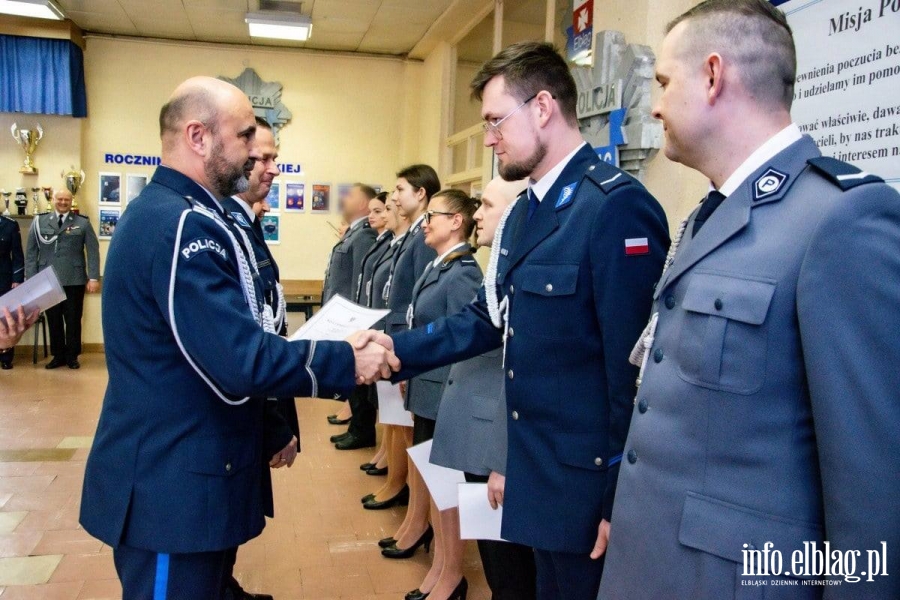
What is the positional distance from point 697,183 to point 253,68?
715 cm

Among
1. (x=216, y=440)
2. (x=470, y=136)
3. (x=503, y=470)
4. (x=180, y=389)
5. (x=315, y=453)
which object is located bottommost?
(x=315, y=453)

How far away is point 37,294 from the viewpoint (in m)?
2.29

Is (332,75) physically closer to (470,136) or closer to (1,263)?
(470,136)

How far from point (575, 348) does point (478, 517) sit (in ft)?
1.97

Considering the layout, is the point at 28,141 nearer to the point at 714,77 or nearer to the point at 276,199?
the point at 276,199

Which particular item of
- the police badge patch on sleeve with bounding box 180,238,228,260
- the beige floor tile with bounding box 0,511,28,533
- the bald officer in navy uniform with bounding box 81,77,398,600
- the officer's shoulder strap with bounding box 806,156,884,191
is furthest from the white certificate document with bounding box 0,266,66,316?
the officer's shoulder strap with bounding box 806,156,884,191

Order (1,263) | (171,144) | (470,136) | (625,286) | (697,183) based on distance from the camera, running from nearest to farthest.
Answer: (625,286) < (171,144) < (697,183) < (470,136) < (1,263)

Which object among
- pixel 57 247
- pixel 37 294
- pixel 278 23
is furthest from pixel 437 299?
pixel 57 247

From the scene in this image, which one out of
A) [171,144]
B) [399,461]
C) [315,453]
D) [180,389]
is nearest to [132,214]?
[171,144]

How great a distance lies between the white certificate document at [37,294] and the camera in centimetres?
227

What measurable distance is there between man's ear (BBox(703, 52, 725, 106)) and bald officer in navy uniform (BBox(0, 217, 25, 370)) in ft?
26.8

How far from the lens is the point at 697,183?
2623mm

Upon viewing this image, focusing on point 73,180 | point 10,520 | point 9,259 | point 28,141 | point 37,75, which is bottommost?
point 10,520

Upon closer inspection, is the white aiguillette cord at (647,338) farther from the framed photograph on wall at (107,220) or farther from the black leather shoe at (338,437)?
the framed photograph on wall at (107,220)
